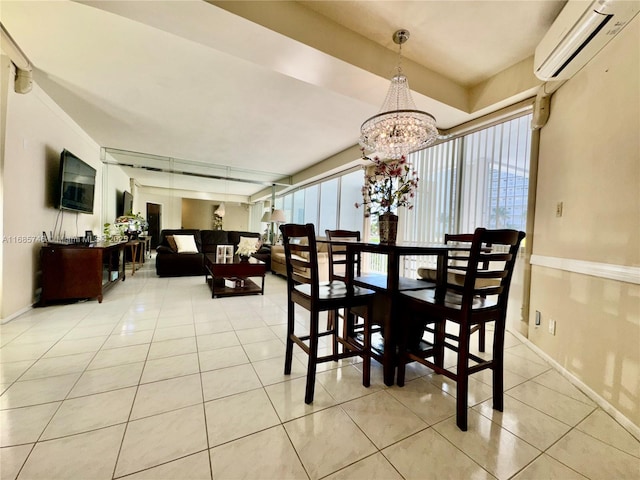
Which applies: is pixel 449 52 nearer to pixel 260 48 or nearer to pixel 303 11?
pixel 303 11

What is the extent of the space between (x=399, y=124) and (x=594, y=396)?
2367mm

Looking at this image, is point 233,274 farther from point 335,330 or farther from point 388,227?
point 388,227

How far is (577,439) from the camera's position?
1262 mm

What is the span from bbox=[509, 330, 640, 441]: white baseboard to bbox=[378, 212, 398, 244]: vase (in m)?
1.50

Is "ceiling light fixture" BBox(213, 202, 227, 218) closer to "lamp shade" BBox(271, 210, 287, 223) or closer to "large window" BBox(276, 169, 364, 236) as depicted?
"lamp shade" BBox(271, 210, 287, 223)

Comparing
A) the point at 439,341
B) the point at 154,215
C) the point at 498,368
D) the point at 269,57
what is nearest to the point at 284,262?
the point at 269,57

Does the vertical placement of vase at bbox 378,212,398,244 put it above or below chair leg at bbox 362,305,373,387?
above

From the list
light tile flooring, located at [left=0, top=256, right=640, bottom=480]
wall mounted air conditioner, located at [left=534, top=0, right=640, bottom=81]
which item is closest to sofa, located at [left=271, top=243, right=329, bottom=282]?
light tile flooring, located at [left=0, top=256, right=640, bottom=480]

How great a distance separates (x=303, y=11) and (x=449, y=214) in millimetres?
2695

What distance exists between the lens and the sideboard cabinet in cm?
290

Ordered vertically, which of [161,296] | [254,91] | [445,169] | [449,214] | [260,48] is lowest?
[161,296]

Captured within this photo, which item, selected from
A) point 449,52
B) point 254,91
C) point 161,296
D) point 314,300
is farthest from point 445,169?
point 161,296

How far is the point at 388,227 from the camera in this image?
77.5 inches

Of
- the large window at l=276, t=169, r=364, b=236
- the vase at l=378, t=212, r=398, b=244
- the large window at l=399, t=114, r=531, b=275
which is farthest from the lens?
the large window at l=276, t=169, r=364, b=236
